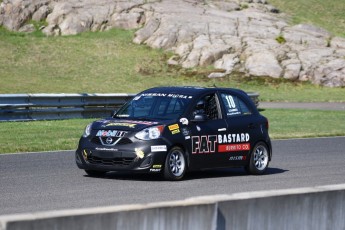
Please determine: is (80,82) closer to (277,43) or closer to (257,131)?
(277,43)

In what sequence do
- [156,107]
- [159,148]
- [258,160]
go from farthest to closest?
[258,160] → [156,107] → [159,148]

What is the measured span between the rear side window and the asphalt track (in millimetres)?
1038

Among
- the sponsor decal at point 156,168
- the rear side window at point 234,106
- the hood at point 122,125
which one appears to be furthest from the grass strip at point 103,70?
the sponsor decal at point 156,168

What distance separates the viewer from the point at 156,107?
48.0 ft

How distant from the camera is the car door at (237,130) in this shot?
14.9 metres

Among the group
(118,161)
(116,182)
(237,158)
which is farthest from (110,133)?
(237,158)

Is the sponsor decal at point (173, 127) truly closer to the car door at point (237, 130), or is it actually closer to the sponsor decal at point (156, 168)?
the sponsor decal at point (156, 168)

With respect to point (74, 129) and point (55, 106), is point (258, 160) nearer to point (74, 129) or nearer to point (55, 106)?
point (74, 129)

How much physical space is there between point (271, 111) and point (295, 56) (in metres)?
15.0

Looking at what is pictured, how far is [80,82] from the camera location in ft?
143

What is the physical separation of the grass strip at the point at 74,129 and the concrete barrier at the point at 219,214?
37.6ft

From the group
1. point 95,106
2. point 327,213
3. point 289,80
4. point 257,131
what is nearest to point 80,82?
point 289,80

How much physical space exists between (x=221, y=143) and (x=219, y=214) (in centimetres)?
821

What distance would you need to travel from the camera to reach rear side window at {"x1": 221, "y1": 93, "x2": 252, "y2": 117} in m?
15.2
